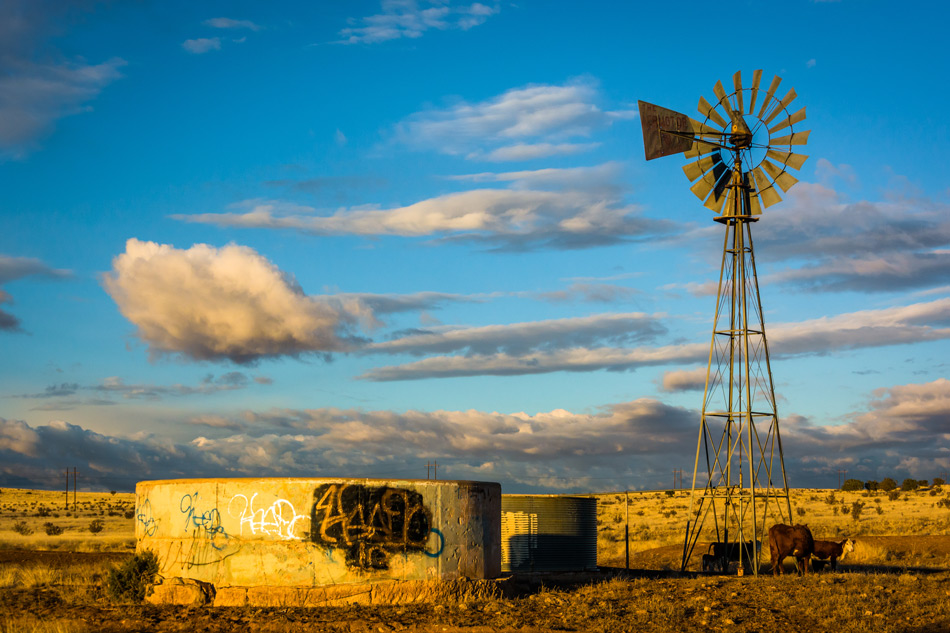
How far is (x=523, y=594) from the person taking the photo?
21984mm

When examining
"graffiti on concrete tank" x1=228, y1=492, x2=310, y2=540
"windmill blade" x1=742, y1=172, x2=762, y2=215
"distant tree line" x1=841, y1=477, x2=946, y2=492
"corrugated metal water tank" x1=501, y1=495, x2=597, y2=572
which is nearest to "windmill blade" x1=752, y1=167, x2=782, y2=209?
"windmill blade" x1=742, y1=172, x2=762, y2=215

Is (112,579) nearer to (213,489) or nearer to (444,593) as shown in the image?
(213,489)

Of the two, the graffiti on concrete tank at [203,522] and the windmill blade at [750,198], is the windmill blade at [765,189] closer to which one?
the windmill blade at [750,198]

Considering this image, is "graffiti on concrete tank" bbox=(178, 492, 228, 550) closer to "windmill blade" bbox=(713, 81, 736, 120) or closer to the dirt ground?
the dirt ground

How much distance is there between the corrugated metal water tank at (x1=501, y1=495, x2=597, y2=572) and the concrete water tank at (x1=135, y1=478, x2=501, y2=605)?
561cm

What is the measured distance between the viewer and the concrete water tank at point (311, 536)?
1953 cm

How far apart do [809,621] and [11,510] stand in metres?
80.3

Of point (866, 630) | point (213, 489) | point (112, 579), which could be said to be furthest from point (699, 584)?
point (112, 579)

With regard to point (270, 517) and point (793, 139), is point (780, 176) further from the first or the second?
point (270, 517)

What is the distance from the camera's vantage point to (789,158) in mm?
28000

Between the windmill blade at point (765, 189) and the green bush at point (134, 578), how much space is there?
19.5 meters

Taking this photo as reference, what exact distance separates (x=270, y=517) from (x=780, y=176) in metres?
17.8

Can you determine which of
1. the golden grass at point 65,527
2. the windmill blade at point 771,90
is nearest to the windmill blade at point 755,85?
the windmill blade at point 771,90

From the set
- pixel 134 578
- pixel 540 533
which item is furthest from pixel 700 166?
pixel 134 578
